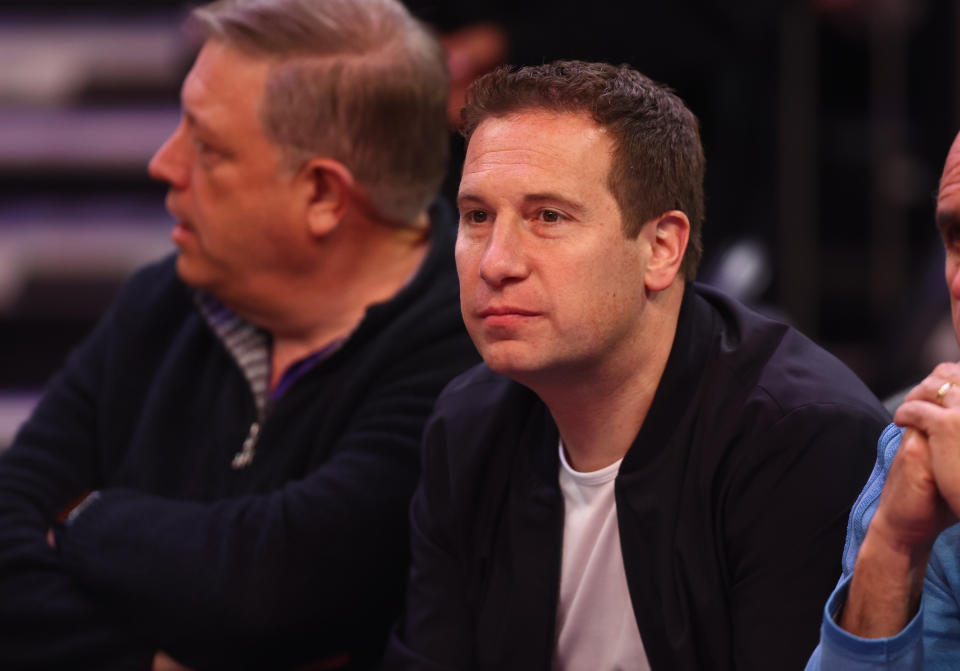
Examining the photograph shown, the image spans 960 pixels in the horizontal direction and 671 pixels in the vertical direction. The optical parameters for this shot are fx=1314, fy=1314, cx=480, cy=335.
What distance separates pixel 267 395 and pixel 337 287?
0.69ft

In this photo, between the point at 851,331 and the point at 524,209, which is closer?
the point at 524,209

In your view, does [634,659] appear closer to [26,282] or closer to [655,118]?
[655,118]

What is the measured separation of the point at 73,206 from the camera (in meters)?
3.65

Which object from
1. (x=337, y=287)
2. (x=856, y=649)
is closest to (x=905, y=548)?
(x=856, y=649)

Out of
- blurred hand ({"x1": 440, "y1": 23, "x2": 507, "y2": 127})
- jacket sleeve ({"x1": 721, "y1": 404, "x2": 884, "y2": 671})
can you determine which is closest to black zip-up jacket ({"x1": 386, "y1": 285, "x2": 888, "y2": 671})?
jacket sleeve ({"x1": 721, "y1": 404, "x2": 884, "y2": 671})

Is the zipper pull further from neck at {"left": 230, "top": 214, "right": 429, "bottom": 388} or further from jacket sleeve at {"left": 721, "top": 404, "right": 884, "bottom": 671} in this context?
jacket sleeve at {"left": 721, "top": 404, "right": 884, "bottom": 671}

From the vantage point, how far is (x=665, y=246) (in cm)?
157

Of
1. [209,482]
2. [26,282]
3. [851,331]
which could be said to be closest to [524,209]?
[209,482]

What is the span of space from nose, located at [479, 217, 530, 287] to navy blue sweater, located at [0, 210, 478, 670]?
0.50m

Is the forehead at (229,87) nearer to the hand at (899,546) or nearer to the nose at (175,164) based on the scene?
the nose at (175,164)

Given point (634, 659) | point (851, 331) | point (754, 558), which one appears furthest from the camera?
point (851, 331)

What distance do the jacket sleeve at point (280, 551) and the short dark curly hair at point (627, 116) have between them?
550 mm

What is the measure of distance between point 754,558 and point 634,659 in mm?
218

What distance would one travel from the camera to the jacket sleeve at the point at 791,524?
143cm
